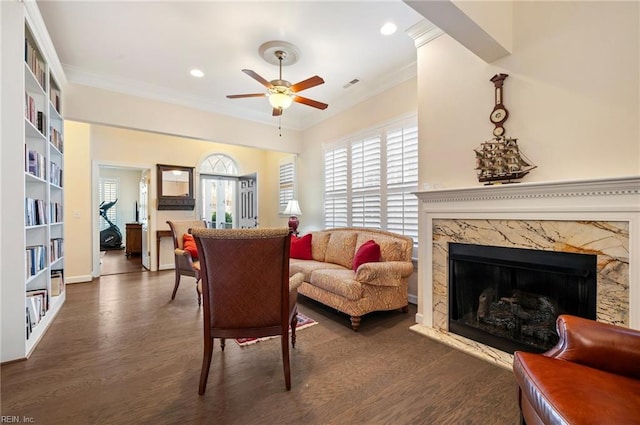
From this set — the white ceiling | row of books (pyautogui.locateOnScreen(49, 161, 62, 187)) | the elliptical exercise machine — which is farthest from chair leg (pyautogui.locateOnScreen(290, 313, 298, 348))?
the elliptical exercise machine

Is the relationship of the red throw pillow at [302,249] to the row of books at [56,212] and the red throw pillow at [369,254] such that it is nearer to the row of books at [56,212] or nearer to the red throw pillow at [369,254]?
the red throw pillow at [369,254]

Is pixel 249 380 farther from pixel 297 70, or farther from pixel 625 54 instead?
pixel 297 70

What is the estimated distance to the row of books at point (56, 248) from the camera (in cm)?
320

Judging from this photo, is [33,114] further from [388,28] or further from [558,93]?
[558,93]

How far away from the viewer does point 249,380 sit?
1902mm

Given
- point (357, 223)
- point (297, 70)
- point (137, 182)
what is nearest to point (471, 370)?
point (357, 223)

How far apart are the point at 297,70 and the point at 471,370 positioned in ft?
11.9

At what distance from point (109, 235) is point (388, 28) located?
9.96 m

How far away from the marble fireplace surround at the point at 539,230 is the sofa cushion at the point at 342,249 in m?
1.06

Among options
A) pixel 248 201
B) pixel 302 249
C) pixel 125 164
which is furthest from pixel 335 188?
pixel 125 164

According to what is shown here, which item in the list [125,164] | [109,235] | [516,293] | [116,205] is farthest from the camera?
[116,205]

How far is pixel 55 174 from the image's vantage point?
3.28 meters

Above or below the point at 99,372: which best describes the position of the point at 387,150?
above

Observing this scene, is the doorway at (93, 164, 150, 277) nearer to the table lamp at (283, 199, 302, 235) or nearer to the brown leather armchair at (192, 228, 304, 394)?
the table lamp at (283, 199, 302, 235)
